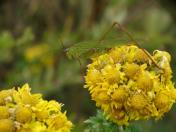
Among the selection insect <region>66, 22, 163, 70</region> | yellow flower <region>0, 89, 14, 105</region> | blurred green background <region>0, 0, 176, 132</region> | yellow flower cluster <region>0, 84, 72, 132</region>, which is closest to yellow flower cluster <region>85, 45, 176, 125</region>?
insect <region>66, 22, 163, 70</region>

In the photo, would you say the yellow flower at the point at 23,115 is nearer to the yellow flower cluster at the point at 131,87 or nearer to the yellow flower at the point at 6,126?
the yellow flower at the point at 6,126

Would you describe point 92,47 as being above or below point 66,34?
below

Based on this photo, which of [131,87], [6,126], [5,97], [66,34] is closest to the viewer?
[6,126]

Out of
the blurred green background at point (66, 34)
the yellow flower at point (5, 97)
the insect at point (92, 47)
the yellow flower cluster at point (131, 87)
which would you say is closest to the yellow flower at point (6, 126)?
the yellow flower at point (5, 97)

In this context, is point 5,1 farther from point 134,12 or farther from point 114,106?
point 114,106

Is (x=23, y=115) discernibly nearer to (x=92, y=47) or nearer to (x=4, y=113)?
(x=4, y=113)

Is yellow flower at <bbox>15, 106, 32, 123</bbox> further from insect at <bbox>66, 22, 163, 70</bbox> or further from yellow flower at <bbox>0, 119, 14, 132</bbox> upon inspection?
insect at <bbox>66, 22, 163, 70</bbox>

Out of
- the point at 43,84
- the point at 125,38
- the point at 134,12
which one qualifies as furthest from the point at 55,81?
the point at 125,38

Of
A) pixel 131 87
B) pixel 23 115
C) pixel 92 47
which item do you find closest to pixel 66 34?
pixel 92 47
